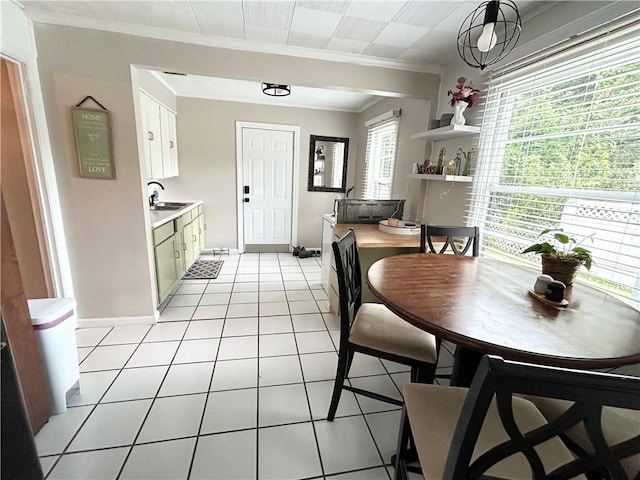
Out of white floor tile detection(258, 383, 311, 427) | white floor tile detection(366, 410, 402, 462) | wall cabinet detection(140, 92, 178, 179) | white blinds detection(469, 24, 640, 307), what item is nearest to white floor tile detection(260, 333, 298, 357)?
white floor tile detection(258, 383, 311, 427)

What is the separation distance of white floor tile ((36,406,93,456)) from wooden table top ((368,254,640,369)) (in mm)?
1678

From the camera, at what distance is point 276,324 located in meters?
2.51

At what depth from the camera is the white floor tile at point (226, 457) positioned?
48.9 inches

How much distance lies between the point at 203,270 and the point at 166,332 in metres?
1.53

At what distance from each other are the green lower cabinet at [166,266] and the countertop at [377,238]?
164cm

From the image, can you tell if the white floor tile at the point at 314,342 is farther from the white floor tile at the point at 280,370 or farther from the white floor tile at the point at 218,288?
the white floor tile at the point at 218,288

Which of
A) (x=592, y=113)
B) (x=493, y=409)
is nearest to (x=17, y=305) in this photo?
(x=493, y=409)

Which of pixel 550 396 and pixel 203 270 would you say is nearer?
pixel 550 396

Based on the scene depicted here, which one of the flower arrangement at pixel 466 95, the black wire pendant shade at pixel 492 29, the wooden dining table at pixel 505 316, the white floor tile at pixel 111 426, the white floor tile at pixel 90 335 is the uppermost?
the black wire pendant shade at pixel 492 29

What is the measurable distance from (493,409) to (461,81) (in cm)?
219

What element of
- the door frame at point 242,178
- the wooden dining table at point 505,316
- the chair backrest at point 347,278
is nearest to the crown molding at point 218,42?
the chair backrest at point 347,278

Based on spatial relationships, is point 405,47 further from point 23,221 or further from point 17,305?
point 23,221

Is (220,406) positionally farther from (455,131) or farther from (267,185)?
(267,185)

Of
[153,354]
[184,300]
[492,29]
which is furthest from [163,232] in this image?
[492,29]
